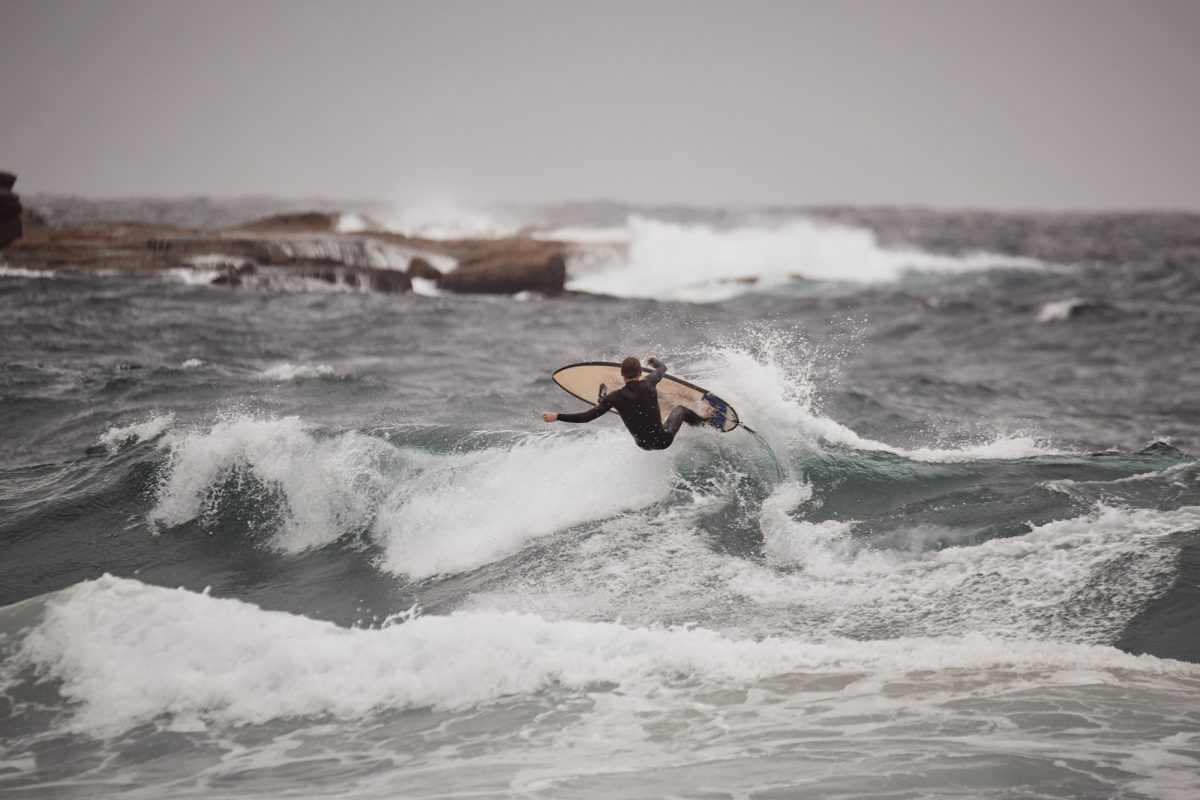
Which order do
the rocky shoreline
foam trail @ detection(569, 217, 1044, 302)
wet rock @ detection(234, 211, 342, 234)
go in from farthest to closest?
wet rock @ detection(234, 211, 342, 234)
foam trail @ detection(569, 217, 1044, 302)
the rocky shoreline

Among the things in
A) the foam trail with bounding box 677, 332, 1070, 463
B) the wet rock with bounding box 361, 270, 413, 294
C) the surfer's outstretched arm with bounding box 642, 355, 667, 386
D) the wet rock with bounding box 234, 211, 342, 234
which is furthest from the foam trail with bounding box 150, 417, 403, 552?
the wet rock with bounding box 234, 211, 342, 234

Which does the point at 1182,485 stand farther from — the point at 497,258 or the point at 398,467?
the point at 497,258

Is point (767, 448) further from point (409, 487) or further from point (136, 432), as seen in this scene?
point (136, 432)

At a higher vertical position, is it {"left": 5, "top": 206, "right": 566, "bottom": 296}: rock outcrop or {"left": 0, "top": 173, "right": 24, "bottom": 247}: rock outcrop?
{"left": 0, "top": 173, "right": 24, "bottom": 247}: rock outcrop

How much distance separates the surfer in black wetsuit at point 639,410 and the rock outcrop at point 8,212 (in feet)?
89.0

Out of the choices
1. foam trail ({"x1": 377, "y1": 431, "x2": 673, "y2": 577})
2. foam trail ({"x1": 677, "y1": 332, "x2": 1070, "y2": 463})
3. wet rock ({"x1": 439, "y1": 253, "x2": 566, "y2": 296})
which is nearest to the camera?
foam trail ({"x1": 377, "y1": 431, "x2": 673, "y2": 577})

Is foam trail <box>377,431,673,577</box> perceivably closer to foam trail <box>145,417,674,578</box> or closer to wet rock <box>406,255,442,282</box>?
foam trail <box>145,417,674,578</box>

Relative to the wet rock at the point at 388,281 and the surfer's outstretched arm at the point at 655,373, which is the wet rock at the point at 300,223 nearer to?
the wet rock at the point at 388,281

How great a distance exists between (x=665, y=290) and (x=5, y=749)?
1192 inches

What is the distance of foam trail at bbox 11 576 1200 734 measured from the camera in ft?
26.2

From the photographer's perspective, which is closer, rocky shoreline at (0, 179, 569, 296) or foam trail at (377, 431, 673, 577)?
foam trail at (377, 431, 673, 577)

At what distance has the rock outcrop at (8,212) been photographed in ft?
99.3

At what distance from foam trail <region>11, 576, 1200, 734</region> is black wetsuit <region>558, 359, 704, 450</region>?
290 cm

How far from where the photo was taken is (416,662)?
8406 millimetres
